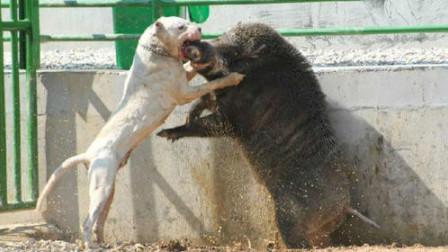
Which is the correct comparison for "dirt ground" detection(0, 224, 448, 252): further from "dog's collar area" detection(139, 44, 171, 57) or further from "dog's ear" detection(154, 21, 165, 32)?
"dog's ear" detection(154, 21, 165, 32)

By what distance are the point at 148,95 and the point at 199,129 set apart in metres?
0.58

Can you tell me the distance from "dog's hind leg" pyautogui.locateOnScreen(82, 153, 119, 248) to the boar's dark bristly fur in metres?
0.74

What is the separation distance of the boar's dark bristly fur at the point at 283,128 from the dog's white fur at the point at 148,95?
418 mm

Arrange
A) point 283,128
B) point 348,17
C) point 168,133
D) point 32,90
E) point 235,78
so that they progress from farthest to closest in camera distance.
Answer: point 348,17 → point 32,90 → point 283,128 → point 168,133 → point 235,78

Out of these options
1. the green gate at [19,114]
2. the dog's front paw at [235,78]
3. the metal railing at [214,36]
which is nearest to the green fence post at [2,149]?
the green gate at [19,114]

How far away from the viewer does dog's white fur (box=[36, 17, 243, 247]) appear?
7.89 m

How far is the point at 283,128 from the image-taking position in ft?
28.2

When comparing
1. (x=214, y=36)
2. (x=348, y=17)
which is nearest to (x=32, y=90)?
(x=214, y=36)

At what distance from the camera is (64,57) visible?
12094mm

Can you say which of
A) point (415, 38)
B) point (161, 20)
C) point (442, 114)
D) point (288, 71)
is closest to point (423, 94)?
point (442, 114)

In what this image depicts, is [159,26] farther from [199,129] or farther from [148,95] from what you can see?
[199,129]

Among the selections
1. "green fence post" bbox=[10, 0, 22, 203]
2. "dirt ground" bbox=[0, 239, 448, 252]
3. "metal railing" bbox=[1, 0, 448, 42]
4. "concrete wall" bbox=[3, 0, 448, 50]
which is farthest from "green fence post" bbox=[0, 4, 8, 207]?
"concrete wall" bbox=[3, 0, 448, 50]

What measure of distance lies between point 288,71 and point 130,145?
1.37 meters

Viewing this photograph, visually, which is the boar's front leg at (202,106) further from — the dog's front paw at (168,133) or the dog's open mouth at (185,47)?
the dog's open mouth at (185,47)
